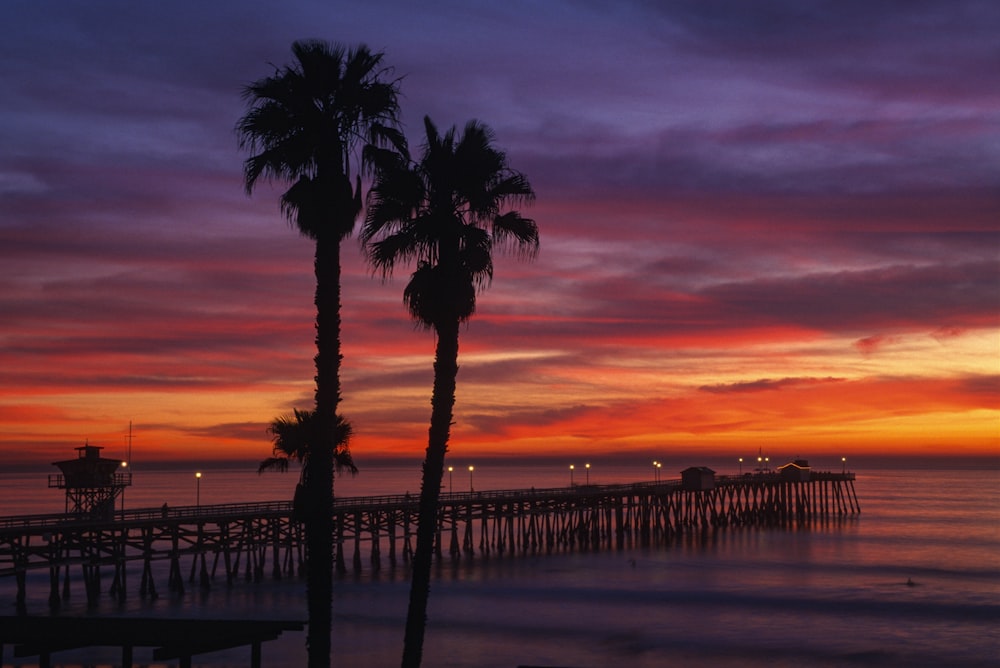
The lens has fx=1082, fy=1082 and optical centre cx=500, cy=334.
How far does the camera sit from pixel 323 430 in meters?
15.6

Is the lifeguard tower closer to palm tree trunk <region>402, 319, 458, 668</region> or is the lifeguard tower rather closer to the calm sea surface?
the calm sea surface

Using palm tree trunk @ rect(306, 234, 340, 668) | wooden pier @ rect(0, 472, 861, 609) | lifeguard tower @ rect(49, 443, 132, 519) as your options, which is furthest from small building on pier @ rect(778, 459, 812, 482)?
palm tree trunk @ rect(306, 234, 340, 668)

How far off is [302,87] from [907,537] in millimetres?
85947

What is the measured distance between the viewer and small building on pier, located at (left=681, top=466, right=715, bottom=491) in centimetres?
9144

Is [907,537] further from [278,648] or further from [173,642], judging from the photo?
[173,642]

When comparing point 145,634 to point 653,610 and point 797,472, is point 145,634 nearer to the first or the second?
point 653,610

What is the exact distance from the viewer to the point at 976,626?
43.2 meters

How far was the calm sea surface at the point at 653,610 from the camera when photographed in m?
35.5

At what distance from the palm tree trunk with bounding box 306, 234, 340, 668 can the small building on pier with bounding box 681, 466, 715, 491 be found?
7775 centimetres

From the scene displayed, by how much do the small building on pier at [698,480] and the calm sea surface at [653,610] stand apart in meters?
16.7

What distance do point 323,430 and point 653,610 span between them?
33863mm

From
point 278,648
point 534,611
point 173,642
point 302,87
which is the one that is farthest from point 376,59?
point 534,611

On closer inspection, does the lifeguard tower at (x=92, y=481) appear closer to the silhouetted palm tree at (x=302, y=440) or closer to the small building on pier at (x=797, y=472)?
the silhouetted palm tree at (x=302, y=440)

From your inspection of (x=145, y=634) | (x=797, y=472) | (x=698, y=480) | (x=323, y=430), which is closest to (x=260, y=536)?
(x=145, y=634)
